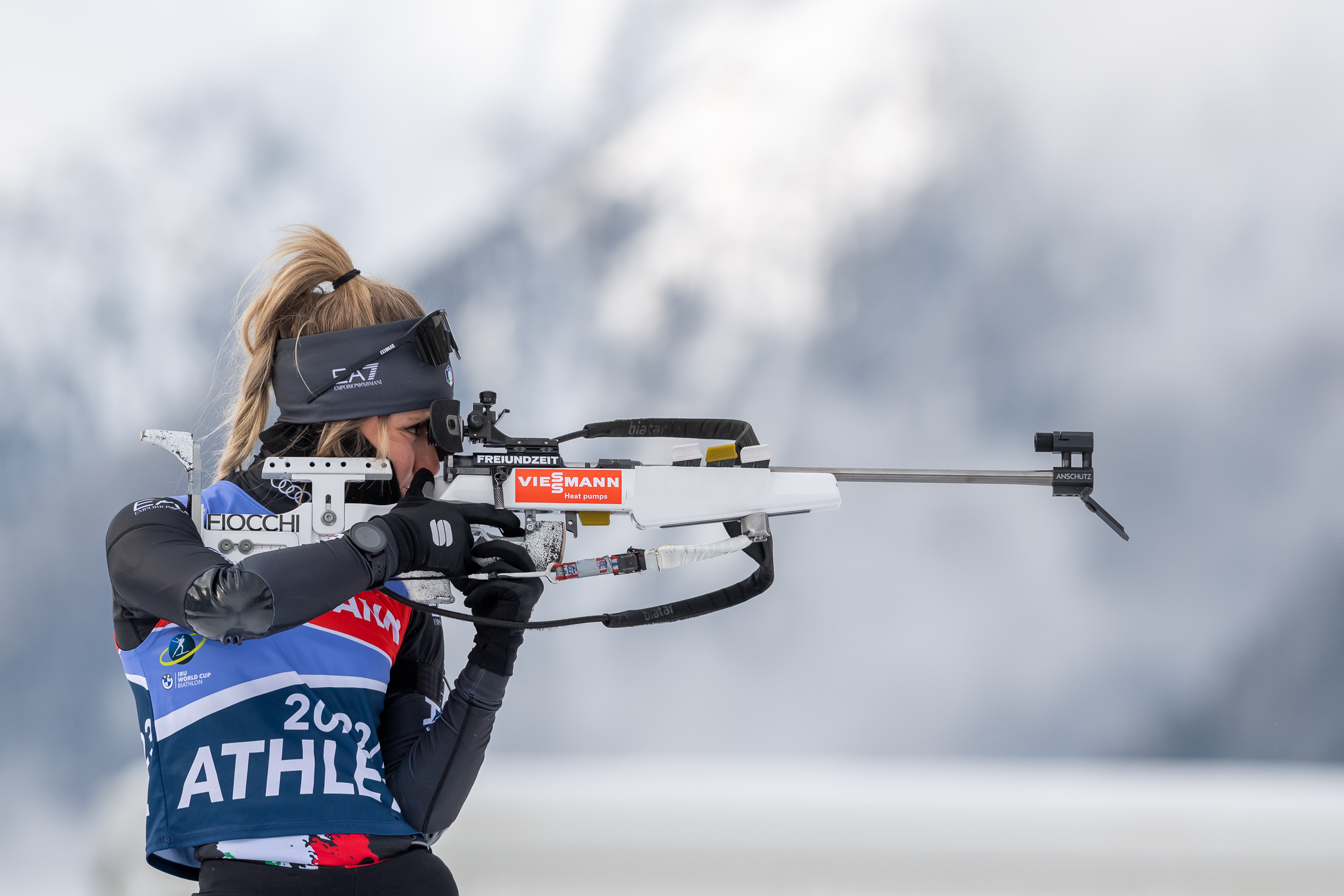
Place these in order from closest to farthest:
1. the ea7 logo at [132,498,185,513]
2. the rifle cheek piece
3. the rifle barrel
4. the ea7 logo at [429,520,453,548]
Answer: the rifle cheek piece < the ea7 logo at [132,498,185,513] < the ea7 logo at [429,520,453,548] < the rifle barrel

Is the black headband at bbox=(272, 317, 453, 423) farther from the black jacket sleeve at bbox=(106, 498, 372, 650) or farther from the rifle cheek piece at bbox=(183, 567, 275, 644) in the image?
the rifle cheek piece at bbox=(183, 567, 275, 644)

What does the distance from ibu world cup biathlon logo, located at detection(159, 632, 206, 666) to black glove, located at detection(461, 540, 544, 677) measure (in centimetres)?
37

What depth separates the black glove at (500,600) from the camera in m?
1.51

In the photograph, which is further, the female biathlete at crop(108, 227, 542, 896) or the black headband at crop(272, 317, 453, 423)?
the black headband at crop(272, 317, 453, 423)

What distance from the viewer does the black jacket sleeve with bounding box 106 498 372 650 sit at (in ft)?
3.91

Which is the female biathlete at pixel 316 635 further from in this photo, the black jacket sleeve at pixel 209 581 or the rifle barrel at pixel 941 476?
the rifle barrel at pixel 941 476

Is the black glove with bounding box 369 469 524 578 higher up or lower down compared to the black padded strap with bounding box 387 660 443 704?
higher up

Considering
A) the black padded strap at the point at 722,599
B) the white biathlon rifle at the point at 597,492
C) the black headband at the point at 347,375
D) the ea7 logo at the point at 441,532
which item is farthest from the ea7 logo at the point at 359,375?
the black padded strap at the point at 722,599

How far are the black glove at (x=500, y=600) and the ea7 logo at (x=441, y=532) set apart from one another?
0.21 ft

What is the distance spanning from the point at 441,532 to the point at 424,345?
0.97ft

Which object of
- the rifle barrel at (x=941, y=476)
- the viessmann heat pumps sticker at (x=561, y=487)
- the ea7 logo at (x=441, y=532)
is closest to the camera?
the ea7 logo at (x=441, y=532)

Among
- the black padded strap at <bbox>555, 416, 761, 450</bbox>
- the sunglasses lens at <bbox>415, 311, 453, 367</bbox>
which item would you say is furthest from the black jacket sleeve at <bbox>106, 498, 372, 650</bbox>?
the black padded strap at <bbox>555, 416, 761, 450</bbox>

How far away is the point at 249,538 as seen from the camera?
1.39m

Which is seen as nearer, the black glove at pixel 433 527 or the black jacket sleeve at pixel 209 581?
the black jacket sleeve at pixel 209 581
